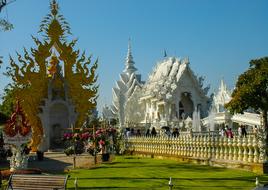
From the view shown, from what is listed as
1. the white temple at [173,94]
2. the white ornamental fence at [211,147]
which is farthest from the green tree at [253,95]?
the white temple at [173,94]

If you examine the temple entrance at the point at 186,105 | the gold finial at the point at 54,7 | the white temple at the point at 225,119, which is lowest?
the white temple at the point at 225,119

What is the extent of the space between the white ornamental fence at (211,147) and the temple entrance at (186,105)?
30235mm

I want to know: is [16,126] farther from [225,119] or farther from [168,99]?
[168,99]

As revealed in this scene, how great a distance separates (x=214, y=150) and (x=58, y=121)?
2422 cm

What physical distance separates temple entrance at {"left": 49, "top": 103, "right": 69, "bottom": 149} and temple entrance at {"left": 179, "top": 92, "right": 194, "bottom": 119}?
68.3 ft

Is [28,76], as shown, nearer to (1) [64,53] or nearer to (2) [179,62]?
(1) [64,53]

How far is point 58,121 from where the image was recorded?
1624 inches

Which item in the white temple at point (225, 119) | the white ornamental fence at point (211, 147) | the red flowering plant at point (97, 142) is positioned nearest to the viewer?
the white ornamental fence at point (211, 147)

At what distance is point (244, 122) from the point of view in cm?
3631

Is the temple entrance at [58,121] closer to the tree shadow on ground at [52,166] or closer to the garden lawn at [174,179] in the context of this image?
the tree shadow on ground at [52,166]

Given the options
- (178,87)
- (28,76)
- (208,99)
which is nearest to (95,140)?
(28,76)

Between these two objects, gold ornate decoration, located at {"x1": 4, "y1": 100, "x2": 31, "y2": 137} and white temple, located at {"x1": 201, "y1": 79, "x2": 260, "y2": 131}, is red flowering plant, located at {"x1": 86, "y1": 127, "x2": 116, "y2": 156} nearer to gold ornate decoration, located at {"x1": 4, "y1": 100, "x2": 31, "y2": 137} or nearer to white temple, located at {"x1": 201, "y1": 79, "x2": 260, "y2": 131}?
gold ornate decoration, located at {"x1": 4, "y1": 100, "x2": 31, "y2": 137}

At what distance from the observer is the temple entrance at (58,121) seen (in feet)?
134

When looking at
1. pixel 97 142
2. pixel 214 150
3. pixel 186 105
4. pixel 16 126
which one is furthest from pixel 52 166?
pixel 186 105
